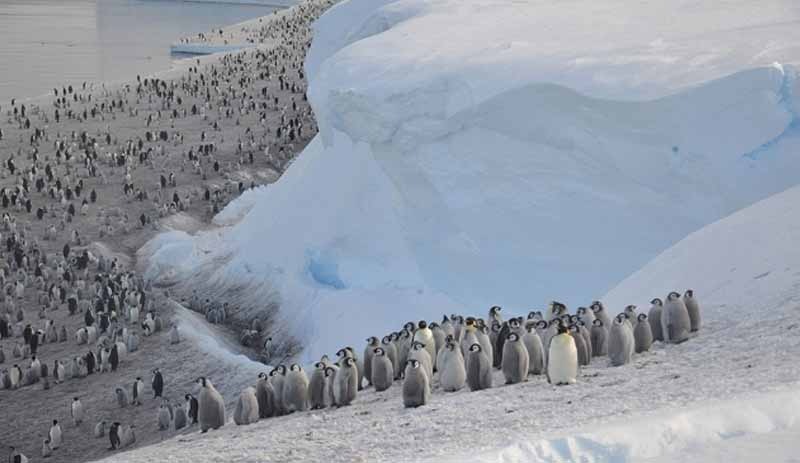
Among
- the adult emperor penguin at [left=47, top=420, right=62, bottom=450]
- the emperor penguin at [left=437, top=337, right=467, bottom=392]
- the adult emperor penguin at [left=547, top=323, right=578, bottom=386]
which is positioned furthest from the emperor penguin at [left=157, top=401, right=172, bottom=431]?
the adult emperor penguin at [left=547, top=323, right=578, bottom=386]

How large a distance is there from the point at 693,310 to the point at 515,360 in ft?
6.32

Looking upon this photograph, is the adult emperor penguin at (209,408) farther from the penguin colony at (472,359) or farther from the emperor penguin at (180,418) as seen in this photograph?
the emperor penguin at (180,418)

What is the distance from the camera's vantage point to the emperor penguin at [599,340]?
35.9 feet

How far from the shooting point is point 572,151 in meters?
16.0

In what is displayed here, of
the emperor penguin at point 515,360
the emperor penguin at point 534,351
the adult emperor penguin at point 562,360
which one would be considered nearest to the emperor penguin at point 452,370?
the emperor penguin at point 515,360

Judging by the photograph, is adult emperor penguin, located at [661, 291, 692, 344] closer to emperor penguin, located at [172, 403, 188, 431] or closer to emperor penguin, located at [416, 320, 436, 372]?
emperor penguin, located at [416, 320, 436, 372]

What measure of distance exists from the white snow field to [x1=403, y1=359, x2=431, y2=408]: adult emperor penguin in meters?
0.11

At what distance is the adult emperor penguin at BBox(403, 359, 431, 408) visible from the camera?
959 centimetres

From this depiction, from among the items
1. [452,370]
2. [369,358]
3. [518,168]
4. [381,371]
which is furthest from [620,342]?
[518,168]

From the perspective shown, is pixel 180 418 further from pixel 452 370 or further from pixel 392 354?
Result: pixel 452 370

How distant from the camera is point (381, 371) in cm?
1090

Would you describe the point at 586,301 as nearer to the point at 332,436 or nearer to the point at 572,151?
the point at 572,151

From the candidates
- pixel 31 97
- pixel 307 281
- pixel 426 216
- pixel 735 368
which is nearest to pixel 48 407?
pixel 307 281

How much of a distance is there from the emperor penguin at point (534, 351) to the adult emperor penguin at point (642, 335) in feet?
2.95
